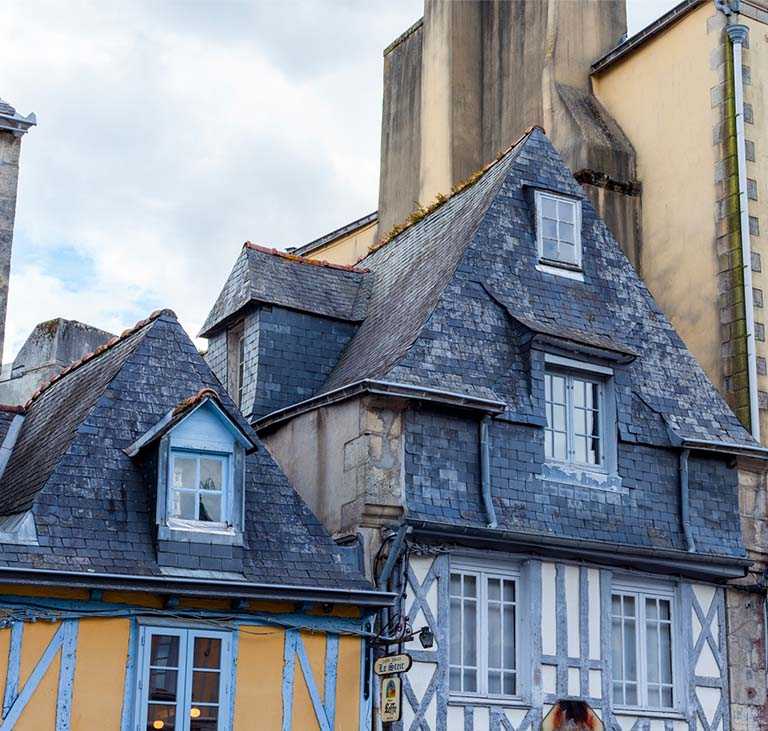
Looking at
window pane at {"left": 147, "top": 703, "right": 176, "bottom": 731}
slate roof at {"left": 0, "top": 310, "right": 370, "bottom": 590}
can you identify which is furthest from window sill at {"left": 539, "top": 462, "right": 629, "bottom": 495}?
window pane at {"left": 147, "top": 703, "right": 176, "bottom": 731}

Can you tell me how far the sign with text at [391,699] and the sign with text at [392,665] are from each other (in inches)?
2.8

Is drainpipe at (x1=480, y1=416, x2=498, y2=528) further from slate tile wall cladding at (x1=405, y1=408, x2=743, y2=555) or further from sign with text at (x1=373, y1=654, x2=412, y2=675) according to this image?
sign with text at (x1=373, y1=654, x2=412, y2=675)

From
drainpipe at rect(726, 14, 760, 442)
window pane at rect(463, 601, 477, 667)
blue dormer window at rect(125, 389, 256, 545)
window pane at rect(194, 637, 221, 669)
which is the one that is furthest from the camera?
drainpipe at rect(726, 14, 760, 442)

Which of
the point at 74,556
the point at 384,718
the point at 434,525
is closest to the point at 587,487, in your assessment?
the point at 434,525

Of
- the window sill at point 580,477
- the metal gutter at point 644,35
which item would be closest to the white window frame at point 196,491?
the window sill at point 580,477

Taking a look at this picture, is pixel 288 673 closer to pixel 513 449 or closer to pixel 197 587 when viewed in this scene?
pixel 197 587

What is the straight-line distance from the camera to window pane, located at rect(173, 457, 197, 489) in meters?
11.4

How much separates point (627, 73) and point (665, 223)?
2162 millimetres

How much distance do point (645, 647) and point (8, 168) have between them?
7122mm

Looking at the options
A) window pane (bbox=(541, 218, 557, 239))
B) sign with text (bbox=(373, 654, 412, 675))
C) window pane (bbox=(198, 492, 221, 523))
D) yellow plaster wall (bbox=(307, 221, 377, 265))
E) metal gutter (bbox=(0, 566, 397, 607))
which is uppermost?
yellow plaster wall (bbox=(307, 221, 377, 265))

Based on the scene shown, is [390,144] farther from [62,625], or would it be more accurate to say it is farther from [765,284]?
[62,625]

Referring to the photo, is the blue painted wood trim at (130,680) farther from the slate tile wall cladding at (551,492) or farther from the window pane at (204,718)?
the slate tile wall cladding at (551,492)

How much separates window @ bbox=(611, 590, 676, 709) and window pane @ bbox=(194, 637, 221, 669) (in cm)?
369

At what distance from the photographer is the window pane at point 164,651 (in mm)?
10875
